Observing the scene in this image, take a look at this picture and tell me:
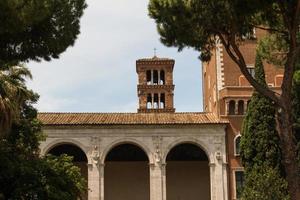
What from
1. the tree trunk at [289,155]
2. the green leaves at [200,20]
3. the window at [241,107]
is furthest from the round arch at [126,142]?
the tree trunk at [289,155]

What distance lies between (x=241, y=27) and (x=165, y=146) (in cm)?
1953

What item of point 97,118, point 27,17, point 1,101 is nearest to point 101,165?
point 97,118

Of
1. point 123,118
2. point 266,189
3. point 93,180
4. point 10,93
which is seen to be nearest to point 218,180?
point 123,118

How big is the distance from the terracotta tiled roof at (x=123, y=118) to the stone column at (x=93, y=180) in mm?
2428

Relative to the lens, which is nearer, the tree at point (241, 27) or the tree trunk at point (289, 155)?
the tree trunk at point (289, 155)

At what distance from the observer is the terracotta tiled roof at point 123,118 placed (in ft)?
118

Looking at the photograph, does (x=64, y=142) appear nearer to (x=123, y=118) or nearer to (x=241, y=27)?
(x=123, y=118)

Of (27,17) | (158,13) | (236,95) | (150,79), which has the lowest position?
(27,17)

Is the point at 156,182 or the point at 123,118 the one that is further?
the point at 123,118

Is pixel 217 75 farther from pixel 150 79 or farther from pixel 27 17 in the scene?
pixel 27 17

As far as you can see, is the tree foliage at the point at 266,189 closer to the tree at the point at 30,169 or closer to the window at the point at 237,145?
the tree at the point at 30,169

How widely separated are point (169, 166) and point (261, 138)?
9.01m

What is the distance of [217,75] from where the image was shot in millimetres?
38219

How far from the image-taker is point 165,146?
3600 cm
